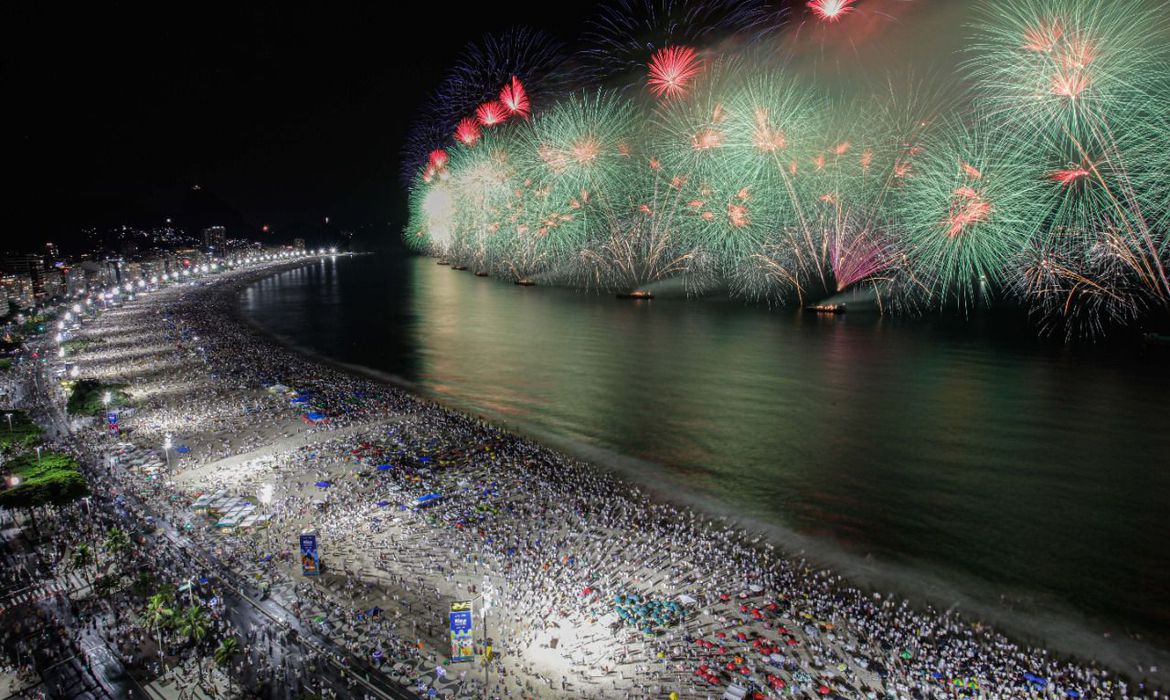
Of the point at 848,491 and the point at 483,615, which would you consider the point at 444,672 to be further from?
the point at 848,491

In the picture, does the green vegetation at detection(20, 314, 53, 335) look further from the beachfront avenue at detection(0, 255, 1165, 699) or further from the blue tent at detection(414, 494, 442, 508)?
the blue tent at detection(414, 494, 442, 508)

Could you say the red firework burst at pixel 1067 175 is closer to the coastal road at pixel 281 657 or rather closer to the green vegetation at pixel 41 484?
the coastal road at pixel 281 657

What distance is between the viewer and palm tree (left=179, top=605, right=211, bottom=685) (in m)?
12.7

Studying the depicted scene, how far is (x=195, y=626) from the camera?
42.1 feet

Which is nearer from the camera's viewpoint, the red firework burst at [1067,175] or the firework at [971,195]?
the red firework burst at [1067,175]

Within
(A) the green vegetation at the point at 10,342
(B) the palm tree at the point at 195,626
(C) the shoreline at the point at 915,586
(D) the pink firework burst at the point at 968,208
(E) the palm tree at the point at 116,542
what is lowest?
(C) the shoreline at the point at 915,586

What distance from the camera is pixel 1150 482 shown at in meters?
22.2

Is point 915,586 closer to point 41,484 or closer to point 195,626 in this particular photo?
point 195,626

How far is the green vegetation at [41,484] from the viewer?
17.8 metres

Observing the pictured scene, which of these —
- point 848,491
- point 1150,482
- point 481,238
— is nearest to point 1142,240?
point 1150,482

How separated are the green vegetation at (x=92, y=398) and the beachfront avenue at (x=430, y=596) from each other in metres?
4.57

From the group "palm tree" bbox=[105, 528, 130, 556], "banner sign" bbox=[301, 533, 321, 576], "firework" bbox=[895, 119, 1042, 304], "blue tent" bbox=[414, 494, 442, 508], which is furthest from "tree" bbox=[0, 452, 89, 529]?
"firework" bbox=[895, 119, 1042, 304]

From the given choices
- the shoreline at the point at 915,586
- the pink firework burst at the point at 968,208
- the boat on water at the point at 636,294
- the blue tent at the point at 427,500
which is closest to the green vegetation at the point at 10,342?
the blue tent at the point at 427,500

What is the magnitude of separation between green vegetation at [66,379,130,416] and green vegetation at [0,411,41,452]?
2550mm
